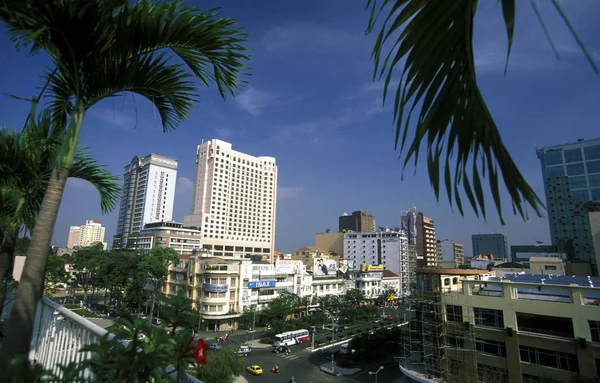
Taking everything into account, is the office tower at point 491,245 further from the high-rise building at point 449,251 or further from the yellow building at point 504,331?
the yellow building at point 504,331

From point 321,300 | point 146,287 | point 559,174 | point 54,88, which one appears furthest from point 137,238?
point 559,174

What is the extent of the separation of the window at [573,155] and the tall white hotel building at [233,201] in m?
57.1

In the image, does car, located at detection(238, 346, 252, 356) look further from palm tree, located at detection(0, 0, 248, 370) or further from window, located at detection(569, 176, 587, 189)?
window, located at detection(569, 176, 587, 189)

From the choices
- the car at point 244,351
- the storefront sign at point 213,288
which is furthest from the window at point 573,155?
the car at point 244,351

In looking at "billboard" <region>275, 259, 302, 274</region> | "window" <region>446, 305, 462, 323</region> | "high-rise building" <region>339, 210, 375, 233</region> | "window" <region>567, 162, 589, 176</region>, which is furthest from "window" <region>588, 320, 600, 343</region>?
"high-rise building" <region>339, 210, 375, 233</region>

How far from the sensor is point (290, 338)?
27.6m

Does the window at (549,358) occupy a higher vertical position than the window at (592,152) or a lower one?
lower

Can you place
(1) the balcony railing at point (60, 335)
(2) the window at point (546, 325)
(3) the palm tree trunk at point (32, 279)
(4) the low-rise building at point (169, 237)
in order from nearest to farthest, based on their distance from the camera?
(3) the palm tree trunk at point (32, 279) → (1) the balcony railing at point (60, 335) → (2) the window at point (546, 325) → (4) the low-rise building at point (169, 237)

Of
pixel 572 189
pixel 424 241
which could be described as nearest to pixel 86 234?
pixel 424 241

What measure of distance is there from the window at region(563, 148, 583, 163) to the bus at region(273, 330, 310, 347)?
200ft

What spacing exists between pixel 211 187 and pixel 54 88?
201 ft

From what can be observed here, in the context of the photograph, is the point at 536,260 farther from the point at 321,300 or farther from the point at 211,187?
the point at 211,187

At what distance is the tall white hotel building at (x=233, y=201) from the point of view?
61.7 metres

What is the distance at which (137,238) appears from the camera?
57.8 meters
